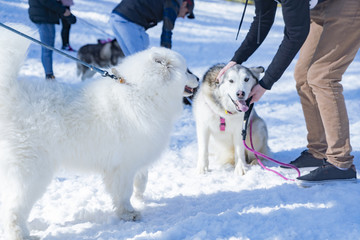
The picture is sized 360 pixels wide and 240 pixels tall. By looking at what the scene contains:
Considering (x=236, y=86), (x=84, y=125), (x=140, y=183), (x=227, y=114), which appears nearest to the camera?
(x=84, y=125)

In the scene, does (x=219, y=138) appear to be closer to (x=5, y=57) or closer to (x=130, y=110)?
(x=130, y=110)

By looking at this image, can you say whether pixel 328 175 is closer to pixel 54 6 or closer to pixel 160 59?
pixel 160 59

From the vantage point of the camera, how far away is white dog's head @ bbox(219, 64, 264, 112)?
10.3 feet

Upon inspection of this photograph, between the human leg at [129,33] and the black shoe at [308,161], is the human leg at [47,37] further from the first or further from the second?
the black shoe at [308,161]

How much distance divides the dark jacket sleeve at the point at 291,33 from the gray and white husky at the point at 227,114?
0.66 m

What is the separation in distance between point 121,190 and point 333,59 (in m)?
1.94

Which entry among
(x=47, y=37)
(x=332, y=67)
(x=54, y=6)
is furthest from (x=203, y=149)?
(x=47, y=37)

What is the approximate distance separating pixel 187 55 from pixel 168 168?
6.24 metres

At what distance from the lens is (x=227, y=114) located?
11.0 feet

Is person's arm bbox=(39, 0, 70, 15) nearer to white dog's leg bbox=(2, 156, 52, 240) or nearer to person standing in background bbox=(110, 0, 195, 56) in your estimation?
person standing in background bbox=(110, 0, 195, 56)

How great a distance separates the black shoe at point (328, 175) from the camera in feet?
8.88

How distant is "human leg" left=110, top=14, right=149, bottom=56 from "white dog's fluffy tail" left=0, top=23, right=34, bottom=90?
2031mm

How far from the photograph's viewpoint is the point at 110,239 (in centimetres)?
197

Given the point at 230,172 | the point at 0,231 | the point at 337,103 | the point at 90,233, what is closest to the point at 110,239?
the point at 90,233
